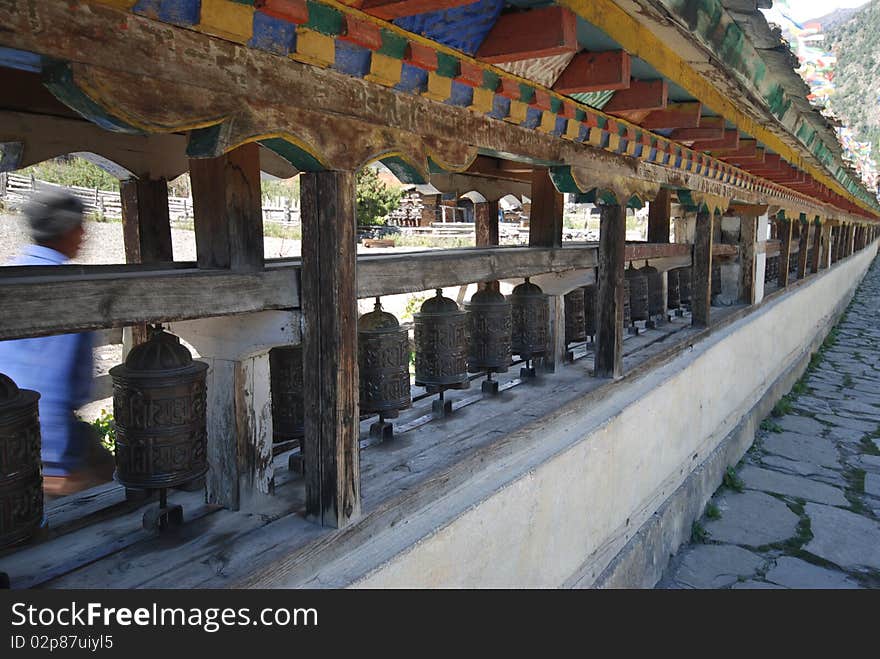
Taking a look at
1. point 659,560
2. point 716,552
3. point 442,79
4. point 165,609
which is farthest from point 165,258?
point 716,552

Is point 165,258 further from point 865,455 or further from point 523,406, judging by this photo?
point 865,455

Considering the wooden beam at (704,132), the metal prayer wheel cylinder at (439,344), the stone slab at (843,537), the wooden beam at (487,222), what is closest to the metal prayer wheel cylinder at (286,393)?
the metal prayer wheel cylinder at (439,344)

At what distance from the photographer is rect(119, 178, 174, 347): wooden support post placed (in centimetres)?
299

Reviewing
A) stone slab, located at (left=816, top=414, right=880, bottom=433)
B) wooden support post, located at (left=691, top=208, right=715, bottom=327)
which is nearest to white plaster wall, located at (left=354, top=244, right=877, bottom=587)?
wooden support post, located at (left=691, top=208, right=715, bottom=327)

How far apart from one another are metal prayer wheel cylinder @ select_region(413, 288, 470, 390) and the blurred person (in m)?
1.45

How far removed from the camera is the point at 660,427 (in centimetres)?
433

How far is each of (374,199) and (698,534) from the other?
24.3 metres

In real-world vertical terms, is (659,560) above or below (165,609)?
below

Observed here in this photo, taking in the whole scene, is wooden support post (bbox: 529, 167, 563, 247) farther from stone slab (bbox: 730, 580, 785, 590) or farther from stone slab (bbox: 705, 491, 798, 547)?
stone slab (bbox: 705, 491, 798, 547)

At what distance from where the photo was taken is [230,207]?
1.97m

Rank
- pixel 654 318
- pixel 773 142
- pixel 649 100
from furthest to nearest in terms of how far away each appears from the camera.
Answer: pixel 654 318
pixel 773 142
pixel 649 100

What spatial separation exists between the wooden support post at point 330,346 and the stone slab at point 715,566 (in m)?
3.05

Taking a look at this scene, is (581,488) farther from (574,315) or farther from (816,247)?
(816,247)

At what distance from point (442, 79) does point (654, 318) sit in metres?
4.30
